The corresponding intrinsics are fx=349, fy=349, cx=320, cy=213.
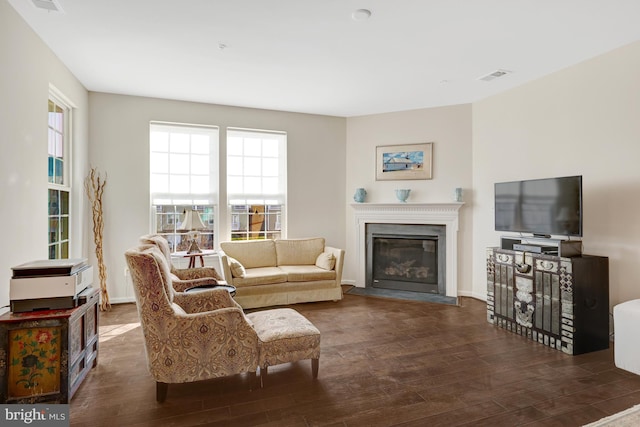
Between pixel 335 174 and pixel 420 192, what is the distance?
142 cm

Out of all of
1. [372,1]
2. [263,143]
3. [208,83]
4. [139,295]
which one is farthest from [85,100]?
[372,1]

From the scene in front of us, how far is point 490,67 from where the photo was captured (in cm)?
387

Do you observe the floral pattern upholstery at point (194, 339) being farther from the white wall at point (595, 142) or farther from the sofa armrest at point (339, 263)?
the white wall at point (595, 142)

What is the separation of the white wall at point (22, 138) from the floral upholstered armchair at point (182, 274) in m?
0.90

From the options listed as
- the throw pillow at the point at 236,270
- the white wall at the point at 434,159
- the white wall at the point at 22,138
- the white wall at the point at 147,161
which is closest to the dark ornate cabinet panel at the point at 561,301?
the white wall at the point at 434,159

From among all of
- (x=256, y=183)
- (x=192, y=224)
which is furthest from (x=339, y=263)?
(x=192, y=224)

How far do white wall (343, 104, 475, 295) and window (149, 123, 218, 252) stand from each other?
223cm

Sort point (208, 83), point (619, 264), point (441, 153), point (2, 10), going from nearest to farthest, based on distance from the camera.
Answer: point (2, 10) < point (619, 264) < point (208, 83) < point (441, 153)

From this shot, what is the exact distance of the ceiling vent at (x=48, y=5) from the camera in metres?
2.64

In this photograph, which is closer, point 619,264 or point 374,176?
point 619,264

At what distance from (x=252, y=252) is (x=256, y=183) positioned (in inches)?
44.7

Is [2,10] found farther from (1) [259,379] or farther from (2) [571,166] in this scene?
(2) [571,166]

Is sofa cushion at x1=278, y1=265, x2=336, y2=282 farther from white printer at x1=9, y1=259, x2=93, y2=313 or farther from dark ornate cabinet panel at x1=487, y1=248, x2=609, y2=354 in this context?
white printer at x1=9, y1=259, x2=93, y2=313

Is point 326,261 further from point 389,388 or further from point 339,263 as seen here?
point 389,388
